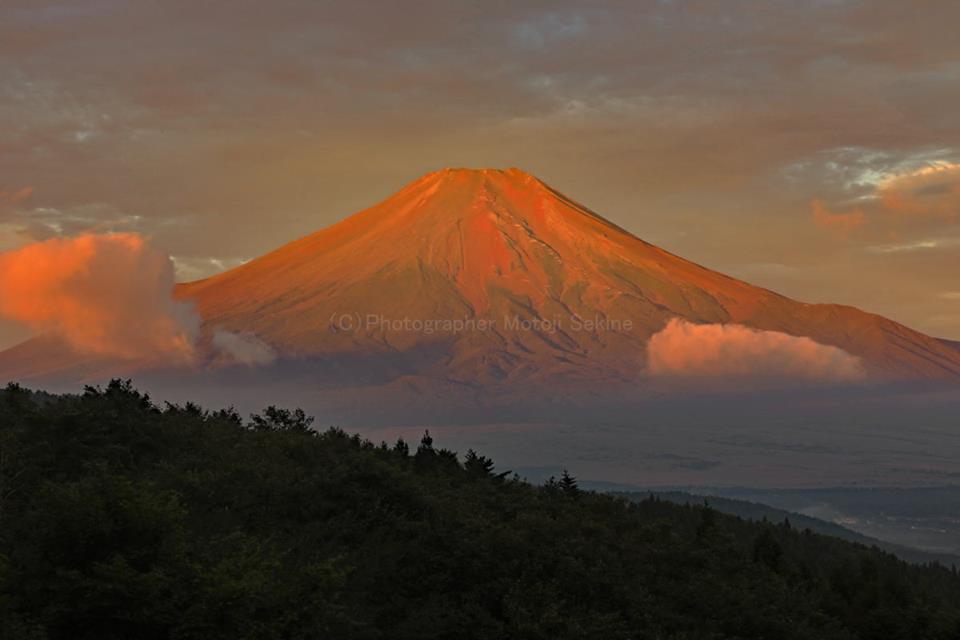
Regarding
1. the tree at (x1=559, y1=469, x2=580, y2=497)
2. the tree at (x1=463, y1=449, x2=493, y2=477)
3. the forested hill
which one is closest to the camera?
the forested hill

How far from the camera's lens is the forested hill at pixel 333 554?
29.3m

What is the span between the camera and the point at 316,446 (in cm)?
5747

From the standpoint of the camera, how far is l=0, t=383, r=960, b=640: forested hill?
2931 cm

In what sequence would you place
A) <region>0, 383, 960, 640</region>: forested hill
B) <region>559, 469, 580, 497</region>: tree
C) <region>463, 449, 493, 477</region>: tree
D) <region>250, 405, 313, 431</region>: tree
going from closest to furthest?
<region>0, 383, 960, 640</region>: forested hill, <region>463, 449, 493, 477</region>: tree, <region>559, 469, 580, 497</region>: tree, <region>250, 405, 313, 431</region>: tree

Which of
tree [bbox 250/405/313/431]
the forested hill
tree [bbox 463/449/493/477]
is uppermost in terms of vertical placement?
tree [bbox 250/405/313/431]

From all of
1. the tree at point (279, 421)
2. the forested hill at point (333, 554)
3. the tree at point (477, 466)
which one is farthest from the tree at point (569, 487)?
the tree at point (279, 421)

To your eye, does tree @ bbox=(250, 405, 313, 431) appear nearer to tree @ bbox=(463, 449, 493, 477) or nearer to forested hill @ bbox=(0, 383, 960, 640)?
forested hill @ bbox=(0, 383, 960, 640)

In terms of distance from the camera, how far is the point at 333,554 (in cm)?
4053

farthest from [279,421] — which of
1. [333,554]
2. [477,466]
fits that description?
[333,554]

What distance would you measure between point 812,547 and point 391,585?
77126 millimetres

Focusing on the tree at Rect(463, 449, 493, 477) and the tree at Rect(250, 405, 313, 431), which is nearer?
the tree at Rect(463, 449, 493, 477)

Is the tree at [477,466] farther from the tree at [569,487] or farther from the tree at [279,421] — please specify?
the tree at [279,421]

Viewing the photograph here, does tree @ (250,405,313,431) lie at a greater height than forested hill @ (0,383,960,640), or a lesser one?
greater

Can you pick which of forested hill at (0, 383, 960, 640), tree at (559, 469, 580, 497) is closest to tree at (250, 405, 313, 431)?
forested hill at (0, 383, 960, 640)
